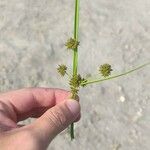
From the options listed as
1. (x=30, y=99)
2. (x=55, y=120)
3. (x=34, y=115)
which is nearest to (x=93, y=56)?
(x=34, y=115)

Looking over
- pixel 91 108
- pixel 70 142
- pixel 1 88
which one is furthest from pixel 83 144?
pixel 1 88

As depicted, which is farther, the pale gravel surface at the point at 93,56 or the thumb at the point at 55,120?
the pale gravel surface at the point at 93,56

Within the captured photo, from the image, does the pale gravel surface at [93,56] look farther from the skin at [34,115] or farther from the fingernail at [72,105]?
the fingernail at [72,105]

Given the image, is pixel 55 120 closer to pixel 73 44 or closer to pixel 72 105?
A: pixel 72 105

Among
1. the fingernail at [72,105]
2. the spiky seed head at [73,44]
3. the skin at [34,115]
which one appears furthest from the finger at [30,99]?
the spiky seed head at [73,44]

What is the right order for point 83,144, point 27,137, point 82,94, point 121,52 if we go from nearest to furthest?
point 27,137, point 83,144, point 82,94, point 121,52

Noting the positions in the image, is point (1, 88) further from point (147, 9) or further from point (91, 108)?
point (147, 9)

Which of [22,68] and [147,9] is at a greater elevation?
[147,9]
